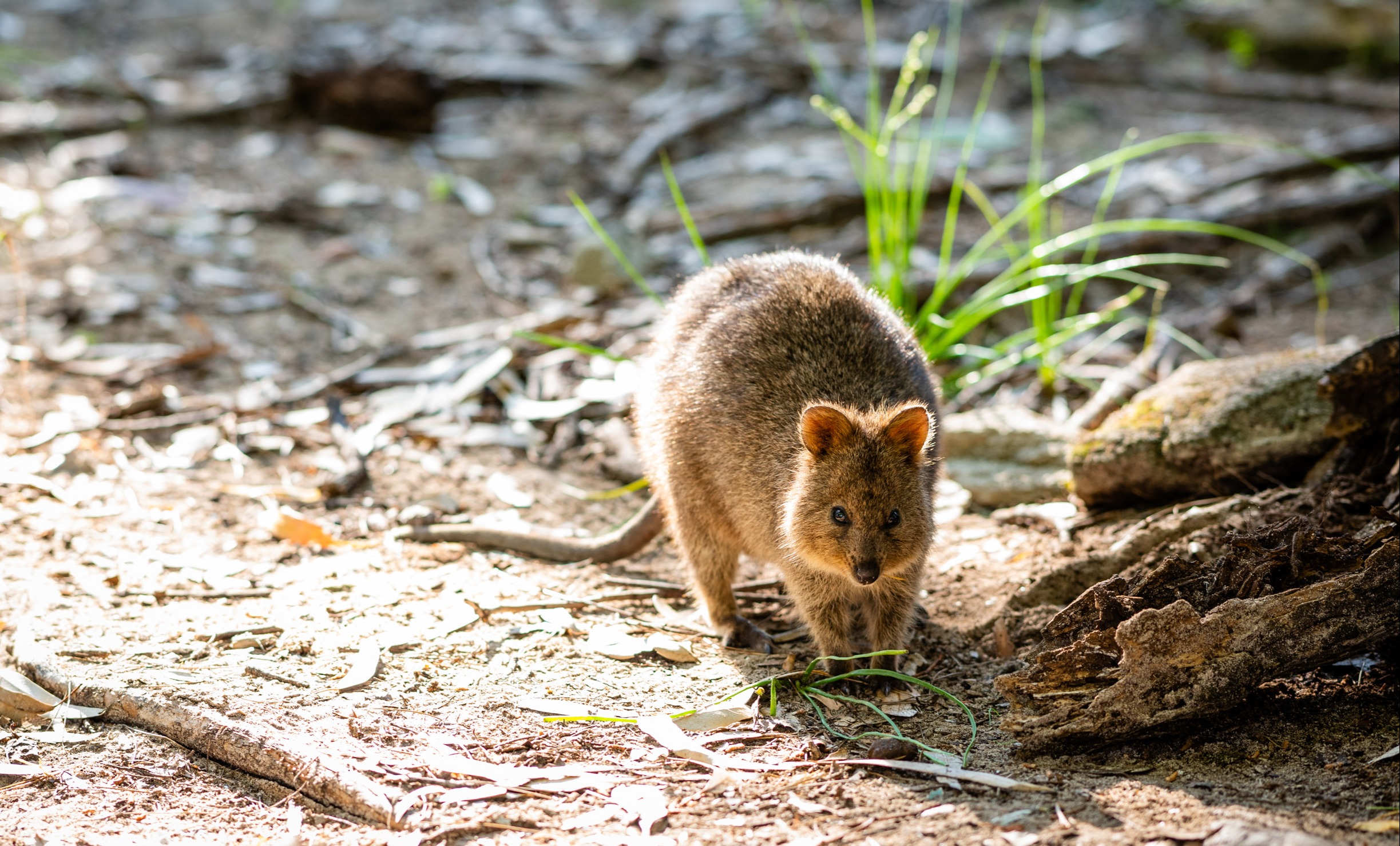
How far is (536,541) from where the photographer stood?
479 cm

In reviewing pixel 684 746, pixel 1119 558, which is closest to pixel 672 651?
pixel 684 746

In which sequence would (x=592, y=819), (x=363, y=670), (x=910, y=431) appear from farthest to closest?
1. (x=910, y=431)
2. (x=363, y=670)
3. (x=592, y=819)

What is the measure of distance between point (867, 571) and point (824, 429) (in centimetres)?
49

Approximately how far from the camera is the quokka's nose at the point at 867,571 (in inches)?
149

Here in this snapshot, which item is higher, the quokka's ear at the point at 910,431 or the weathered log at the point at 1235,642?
the quokka's ear at the point at 910,431

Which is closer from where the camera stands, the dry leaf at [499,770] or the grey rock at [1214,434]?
the dry leaf at [499,770]

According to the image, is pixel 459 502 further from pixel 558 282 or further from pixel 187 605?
pixel 558 282

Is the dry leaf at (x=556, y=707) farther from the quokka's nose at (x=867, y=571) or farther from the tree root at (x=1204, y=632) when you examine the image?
the tree root at (x=1204, y=632)

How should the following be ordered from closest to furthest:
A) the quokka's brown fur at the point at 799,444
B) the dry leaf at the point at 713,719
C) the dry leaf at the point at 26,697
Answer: the dry leaf at the point at 26,697 < the dry leaf at the point at 713,719 < the quokka's brown fur at the point at 799,444

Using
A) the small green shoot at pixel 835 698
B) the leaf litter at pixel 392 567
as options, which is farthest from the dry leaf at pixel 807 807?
the small green shoot at pixel 835 698

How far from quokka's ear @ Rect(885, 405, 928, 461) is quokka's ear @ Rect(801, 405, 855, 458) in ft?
0.44

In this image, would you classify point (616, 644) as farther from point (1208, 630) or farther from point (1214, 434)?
point (1214, 434)

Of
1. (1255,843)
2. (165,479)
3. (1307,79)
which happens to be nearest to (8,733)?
(165,479)

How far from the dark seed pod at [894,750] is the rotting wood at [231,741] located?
4.34 ft
